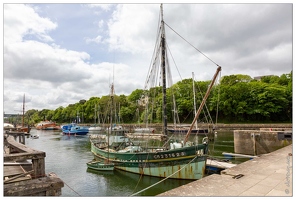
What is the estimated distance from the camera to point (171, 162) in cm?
1557


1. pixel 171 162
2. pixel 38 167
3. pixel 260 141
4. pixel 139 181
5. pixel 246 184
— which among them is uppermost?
pixel 38 167

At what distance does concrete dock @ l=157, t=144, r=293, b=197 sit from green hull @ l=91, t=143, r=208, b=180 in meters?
4.72

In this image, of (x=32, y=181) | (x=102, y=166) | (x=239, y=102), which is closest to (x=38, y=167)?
(x=32, y=181)

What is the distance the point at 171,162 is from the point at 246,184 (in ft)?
27.1

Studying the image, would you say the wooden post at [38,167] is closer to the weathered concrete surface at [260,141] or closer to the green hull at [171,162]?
the green hull at [171,162]

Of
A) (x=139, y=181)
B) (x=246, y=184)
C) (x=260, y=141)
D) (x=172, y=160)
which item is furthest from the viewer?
(x=260, y=141)

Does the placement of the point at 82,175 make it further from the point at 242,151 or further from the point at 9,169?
the point at 242,151

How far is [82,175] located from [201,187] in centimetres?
1477

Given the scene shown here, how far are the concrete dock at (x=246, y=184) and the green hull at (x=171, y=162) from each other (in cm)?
472

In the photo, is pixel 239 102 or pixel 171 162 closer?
pixel 171 162

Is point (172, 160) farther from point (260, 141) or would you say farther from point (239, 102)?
point (239, 102)

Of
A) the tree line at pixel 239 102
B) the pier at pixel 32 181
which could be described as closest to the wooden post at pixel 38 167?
the pier at pixel 32 181

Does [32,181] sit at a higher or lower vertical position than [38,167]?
lower

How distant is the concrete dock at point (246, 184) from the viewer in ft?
22.7
